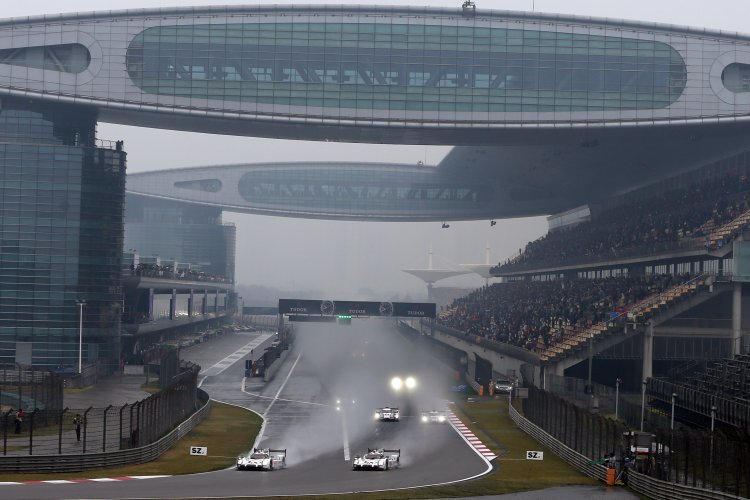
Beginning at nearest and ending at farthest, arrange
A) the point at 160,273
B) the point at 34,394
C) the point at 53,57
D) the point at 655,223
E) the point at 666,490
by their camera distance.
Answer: the point at 666,490, the point at 34,394, the point at 53,57, the point at 655,223, the point at 160,273

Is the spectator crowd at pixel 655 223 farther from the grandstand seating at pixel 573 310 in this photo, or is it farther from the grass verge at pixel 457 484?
the grass verge at pixel 457 484

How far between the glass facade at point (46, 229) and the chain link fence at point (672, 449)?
150 ft

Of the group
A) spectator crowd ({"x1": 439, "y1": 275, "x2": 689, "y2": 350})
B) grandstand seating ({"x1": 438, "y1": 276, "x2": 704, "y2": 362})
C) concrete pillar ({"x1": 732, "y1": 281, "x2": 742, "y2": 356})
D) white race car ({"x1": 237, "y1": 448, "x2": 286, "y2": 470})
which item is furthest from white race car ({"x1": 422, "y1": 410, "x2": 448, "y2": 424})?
concrete pillar ({"x1": 732, "y1": 281, "x2": 742, "y2": 356})

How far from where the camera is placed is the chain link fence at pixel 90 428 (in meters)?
41.4

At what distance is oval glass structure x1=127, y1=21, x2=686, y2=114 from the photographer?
7744 centimetres

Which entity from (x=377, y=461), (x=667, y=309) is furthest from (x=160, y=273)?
(x=377, y=461)

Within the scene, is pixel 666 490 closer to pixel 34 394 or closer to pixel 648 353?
pixel 34 394

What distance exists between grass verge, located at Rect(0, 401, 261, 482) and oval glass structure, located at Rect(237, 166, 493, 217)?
70.0 meters

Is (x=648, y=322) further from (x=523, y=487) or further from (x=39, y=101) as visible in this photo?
(x=39, y=101)

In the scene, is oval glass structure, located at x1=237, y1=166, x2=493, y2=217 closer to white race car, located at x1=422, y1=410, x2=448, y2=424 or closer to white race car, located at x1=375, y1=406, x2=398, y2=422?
white race car, located at x1=422, y1=410, x2=448, y2=424

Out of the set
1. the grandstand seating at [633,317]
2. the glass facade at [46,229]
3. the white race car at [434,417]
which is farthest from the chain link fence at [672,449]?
the glass facade at [46,229]

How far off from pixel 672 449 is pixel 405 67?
46.9 m

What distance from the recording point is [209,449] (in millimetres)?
48500

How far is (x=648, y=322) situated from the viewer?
223 feet
